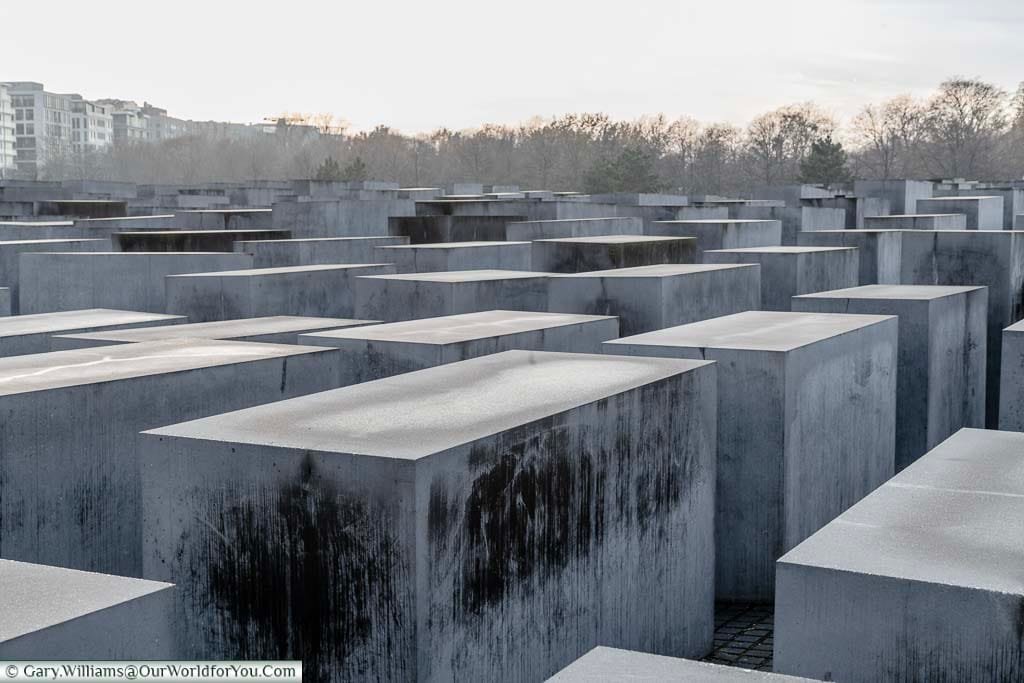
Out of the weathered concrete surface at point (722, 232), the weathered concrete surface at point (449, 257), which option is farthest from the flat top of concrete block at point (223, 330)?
the weathered concrete surface at point (722, 232)

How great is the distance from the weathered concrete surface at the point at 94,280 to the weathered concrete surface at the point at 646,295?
400 cm

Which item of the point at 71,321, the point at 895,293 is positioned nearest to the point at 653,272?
the point at 895,293

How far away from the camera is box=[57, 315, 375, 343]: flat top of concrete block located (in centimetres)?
797

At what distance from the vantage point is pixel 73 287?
37.0 feet

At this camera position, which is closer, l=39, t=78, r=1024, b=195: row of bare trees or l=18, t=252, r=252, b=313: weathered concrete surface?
l=18, t=252, r=252, b=313: weathered concrete surface

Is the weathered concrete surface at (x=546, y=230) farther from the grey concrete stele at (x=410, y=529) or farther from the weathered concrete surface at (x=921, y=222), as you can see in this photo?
the grey concrete stele at (x=410, y=529)

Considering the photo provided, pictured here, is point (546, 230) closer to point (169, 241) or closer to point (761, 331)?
point (169, 241)

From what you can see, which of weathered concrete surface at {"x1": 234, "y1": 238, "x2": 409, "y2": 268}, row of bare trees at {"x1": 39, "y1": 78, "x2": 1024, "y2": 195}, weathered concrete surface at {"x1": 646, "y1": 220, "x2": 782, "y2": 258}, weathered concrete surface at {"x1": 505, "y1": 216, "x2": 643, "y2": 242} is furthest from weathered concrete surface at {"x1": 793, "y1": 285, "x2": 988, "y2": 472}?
row of bare trees at {"x1": 39, "y1": 78, "x2": 1024, "y2": 195}

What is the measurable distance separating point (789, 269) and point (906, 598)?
28.4 feet

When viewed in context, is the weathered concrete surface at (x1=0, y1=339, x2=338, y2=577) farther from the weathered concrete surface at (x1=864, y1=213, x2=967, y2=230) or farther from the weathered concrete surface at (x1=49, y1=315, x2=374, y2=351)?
the weathered concrete surface at (x1=864, y1=213, x2=967, y2=230)

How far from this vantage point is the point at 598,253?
11.9 m

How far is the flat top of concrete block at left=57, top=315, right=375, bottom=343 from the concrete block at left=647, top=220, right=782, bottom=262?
6.52 m

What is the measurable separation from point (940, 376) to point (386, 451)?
20.6 feet

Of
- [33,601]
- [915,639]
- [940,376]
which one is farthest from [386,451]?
[940,376]
